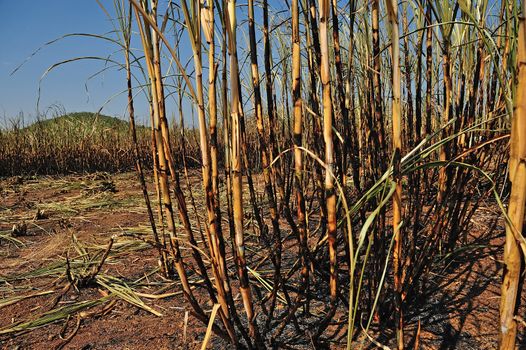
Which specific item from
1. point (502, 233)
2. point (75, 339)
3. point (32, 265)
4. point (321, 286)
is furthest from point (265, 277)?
point (32, 265)

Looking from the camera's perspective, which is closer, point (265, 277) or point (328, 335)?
point (328, 335)

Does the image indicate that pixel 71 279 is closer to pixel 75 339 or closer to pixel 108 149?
pixel 75 339

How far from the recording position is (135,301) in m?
1.25

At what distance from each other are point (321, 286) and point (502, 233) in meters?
0.79

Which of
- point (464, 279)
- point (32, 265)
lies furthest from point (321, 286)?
point (32, 265)

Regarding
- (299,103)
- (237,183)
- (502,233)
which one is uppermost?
(299,103)

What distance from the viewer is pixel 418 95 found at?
3.32ft

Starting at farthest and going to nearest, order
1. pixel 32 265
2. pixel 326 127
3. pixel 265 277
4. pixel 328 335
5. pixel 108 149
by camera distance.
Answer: pixel 108 149
pixel 32 265
pixel 265 277
pixel 328 335
pixel 326 127

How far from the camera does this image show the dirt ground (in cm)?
95

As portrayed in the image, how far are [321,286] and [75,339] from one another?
748 millimetres

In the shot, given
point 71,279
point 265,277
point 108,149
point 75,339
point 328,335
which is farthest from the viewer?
point 108,149

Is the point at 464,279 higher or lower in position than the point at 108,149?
lower

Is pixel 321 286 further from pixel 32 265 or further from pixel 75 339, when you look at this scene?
A: pixel 32 265

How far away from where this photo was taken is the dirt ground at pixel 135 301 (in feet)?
3.10
